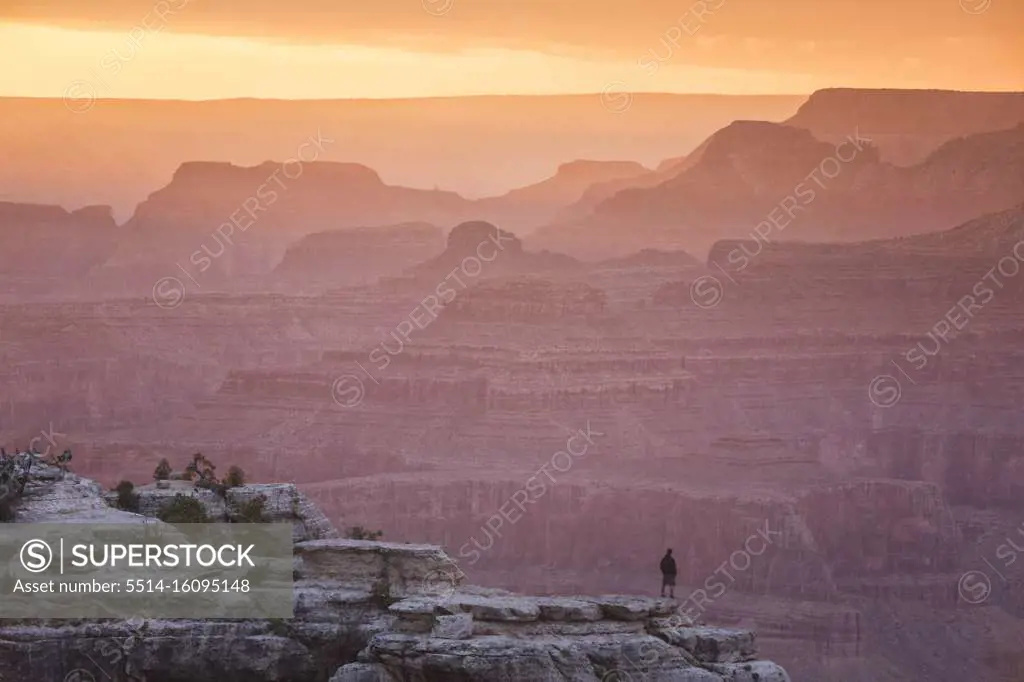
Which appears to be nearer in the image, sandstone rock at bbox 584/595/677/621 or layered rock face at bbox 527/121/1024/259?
sandstone rock at bbox 584/595/677/621

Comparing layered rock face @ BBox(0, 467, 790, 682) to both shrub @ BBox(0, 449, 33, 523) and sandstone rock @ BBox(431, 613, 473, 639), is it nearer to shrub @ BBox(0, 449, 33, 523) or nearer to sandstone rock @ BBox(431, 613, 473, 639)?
sandstone rock @ BBox(431, 613, 473, 639)


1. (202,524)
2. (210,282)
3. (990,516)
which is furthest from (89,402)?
(202,524)

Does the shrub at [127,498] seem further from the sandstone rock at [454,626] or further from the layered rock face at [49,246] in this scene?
the layered rock face at [49,246]

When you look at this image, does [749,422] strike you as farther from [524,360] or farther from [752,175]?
[752,175]

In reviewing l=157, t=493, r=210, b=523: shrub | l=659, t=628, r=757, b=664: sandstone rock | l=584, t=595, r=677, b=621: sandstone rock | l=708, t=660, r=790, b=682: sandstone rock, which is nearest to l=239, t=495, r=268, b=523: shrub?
l=157, t=493, r=210, b=523: shrub

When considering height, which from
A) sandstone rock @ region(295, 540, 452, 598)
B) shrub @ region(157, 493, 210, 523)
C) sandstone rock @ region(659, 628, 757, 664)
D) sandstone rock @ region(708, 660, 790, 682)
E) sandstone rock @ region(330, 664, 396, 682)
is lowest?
sandstone rock @ region(330, 664, 396, 682)

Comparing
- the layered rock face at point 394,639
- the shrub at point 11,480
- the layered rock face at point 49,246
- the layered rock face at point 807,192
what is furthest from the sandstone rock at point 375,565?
the layered rock face at point 807,192
